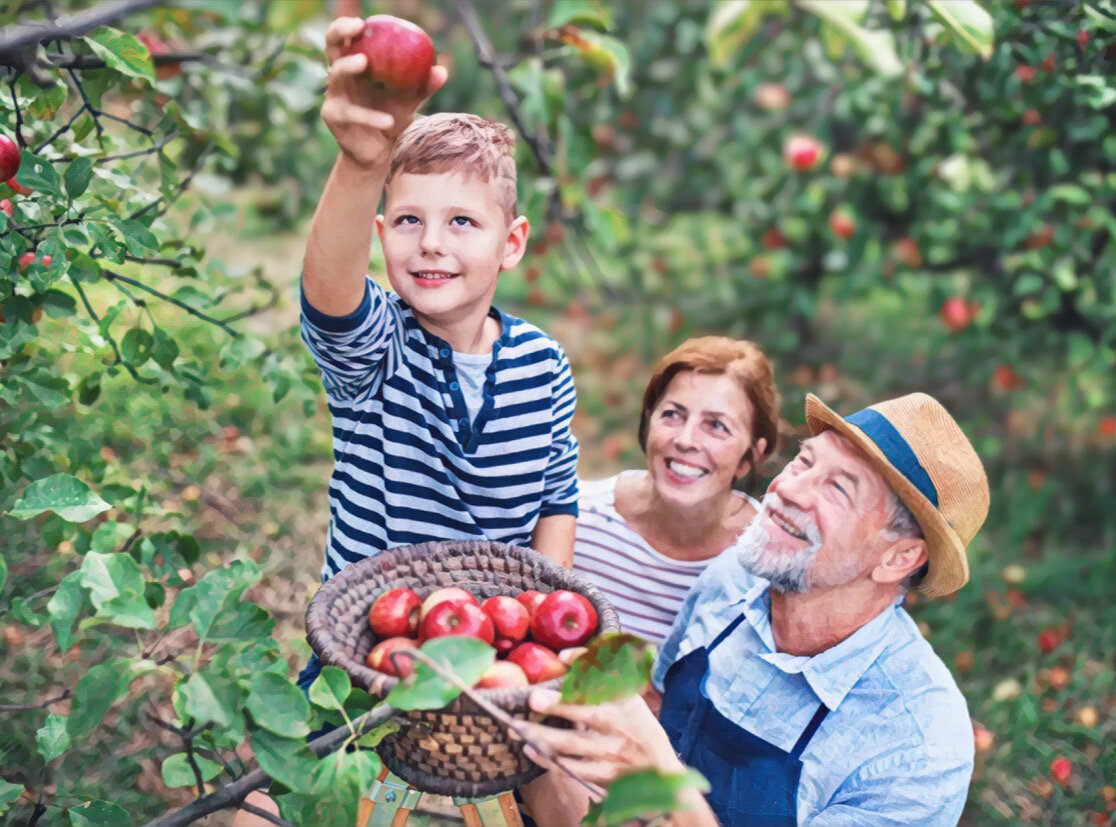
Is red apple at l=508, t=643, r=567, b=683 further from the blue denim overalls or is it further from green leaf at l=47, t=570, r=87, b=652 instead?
green leaf at l=47, t=570, r=87, b=652

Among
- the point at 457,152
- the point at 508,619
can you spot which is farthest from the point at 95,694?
the point at 457,152

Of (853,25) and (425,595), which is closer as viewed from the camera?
(853,25)

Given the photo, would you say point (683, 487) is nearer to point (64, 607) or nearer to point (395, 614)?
point (395, 614)

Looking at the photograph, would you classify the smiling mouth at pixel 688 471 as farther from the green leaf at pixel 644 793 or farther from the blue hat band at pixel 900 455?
the green leaf at pixel 644 793

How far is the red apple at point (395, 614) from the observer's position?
4.89 feet

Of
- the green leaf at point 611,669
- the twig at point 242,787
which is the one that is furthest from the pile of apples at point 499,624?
the green leaf at point 611,669

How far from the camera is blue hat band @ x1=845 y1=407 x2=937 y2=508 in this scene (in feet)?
5.29

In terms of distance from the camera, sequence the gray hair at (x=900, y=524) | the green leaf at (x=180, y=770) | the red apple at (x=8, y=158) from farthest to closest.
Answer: the gray hair at (x=900, y=524)
the red apple at (x=8, y=158)
the green leaf at (x=180, y=770)

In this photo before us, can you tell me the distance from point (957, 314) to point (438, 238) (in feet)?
8.71

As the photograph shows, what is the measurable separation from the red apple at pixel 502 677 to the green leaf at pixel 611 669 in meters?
0.22

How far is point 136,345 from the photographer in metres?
1.91

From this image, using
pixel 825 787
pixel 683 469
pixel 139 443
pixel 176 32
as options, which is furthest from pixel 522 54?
pixel 825 787

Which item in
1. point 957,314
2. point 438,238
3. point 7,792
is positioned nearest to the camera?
point 7,792

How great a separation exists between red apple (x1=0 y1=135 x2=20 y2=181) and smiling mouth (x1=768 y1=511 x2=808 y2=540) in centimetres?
133
